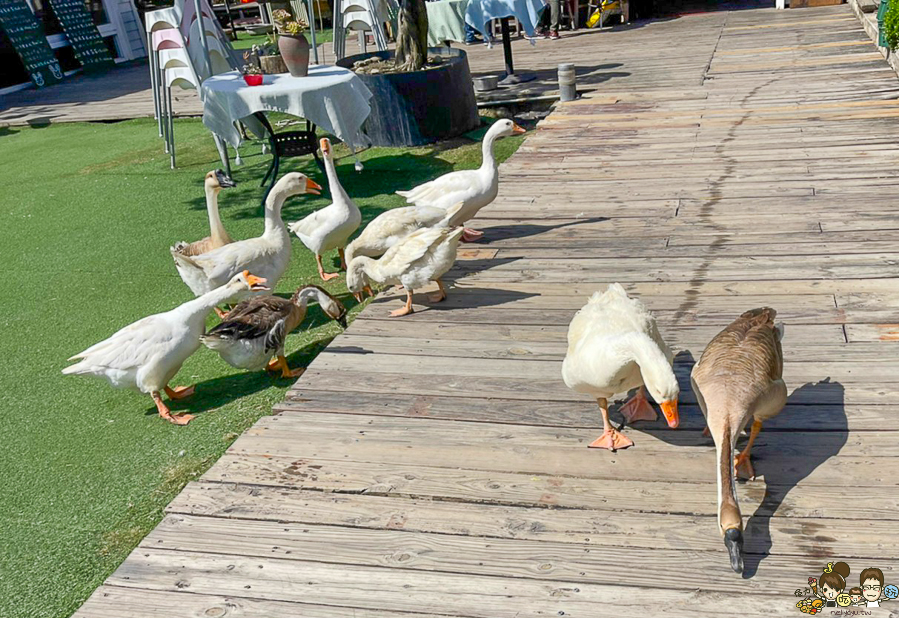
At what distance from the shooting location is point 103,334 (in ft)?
20.1

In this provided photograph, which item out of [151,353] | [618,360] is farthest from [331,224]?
[618,360]

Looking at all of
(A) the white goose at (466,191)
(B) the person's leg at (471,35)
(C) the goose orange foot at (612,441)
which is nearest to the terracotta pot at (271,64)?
(A) the white goose at (466,191)

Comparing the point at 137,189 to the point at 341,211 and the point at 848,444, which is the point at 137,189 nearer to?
the point at 341,211

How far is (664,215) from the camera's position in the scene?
21.2 ft

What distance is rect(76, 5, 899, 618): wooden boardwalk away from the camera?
2996 millimetres

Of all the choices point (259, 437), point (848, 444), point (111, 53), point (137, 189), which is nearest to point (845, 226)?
point (848, 444)

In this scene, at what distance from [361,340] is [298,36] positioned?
16.1ft

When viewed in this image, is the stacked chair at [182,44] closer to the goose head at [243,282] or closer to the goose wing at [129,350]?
the goose head at [243,282]

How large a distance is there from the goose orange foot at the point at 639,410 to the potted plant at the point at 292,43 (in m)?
6.25

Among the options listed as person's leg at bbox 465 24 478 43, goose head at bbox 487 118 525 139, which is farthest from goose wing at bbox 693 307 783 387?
person's leg at bbox 465 24 478 43

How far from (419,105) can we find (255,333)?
5991mm

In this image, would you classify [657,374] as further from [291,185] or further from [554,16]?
[554,16]

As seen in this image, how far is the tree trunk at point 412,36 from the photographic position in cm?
1017

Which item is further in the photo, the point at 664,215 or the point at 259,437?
the point at 664,215
